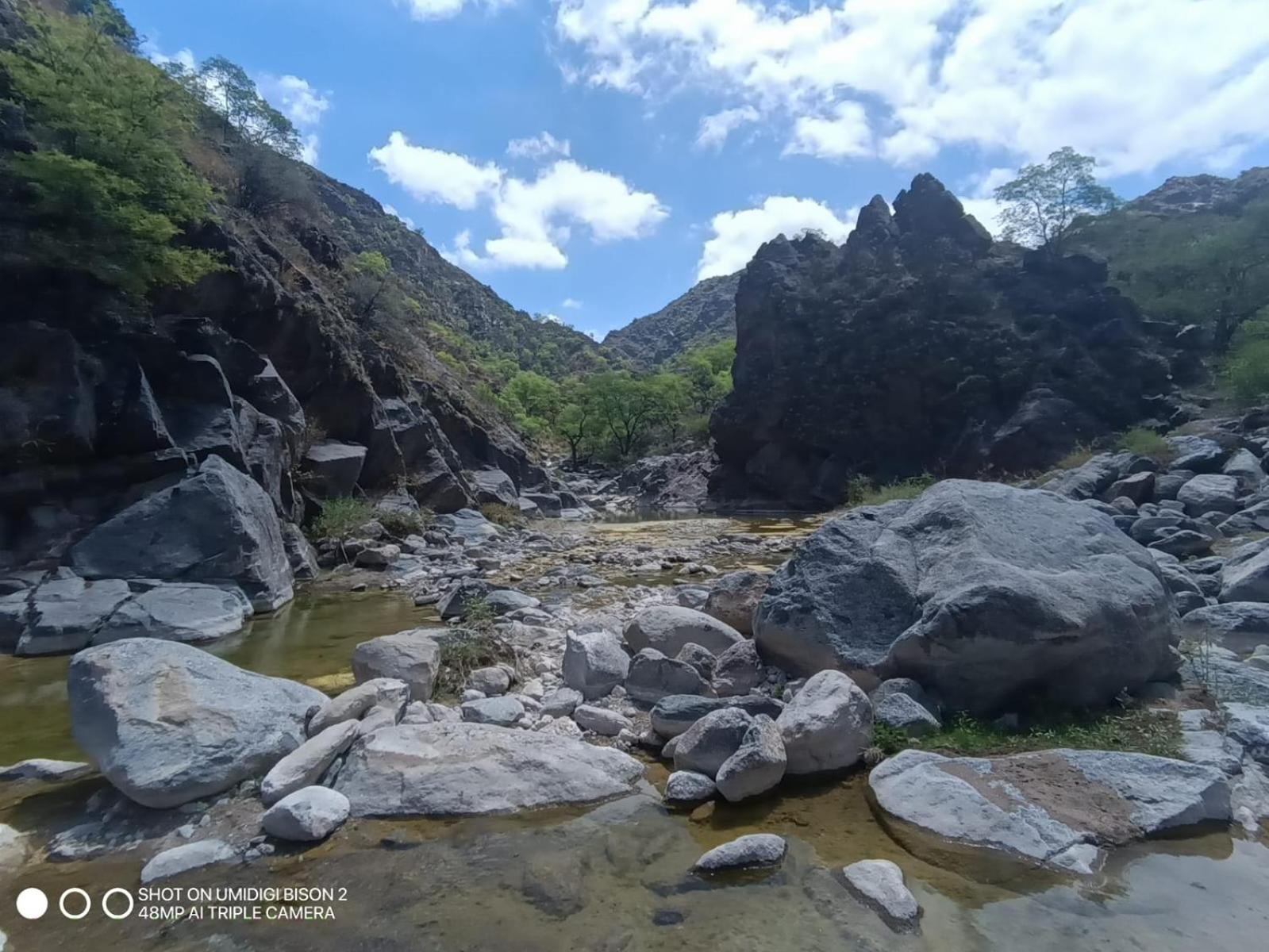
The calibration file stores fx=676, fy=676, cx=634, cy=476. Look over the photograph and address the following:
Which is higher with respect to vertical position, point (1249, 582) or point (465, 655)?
point (1249, 582)

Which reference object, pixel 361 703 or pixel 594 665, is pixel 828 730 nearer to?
pixel 594 665

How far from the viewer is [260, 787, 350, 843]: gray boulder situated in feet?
14.7

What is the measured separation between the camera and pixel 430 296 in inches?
4245

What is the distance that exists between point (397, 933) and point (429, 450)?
24561 mm

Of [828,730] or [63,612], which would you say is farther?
[63,612]

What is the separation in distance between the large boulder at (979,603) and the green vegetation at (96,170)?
52.1 feet

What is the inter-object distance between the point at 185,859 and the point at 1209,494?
19.8 m

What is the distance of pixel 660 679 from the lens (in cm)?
719

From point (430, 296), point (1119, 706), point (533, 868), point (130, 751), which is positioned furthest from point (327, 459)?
point (430, 296)

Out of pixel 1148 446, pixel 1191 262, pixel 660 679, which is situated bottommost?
pixel 660 679

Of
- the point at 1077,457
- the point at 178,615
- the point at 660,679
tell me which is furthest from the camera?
the point at 1077,457

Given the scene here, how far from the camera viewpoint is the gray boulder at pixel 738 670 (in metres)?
7.05

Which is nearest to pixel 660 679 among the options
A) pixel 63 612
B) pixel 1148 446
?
pixel 63 612

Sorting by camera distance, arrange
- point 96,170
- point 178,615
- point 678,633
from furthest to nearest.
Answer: point 96,170, point 178,615, point 678,633
